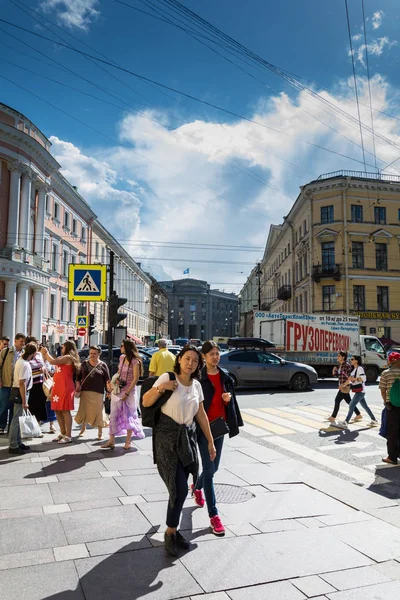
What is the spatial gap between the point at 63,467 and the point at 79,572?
11.3 ft

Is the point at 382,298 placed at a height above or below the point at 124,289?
below

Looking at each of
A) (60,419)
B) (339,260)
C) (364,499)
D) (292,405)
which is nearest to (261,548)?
(364,499)

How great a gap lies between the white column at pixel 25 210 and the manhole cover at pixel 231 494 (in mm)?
30406

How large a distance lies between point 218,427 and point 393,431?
3803 millimetres

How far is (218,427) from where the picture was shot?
516 centimetres

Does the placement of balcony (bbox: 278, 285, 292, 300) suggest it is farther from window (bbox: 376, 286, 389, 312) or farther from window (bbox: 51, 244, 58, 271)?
window (bbox: 51, 244, 58, 271)

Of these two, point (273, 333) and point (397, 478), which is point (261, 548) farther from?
point (273, 333)

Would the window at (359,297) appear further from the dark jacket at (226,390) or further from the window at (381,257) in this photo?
the dark jacket at (226,390)

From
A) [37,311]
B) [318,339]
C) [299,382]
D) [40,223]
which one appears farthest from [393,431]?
[40,223]

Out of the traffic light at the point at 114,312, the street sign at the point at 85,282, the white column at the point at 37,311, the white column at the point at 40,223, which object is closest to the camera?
the traffic light at the point at 114,312

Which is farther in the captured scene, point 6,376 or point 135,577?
point 6,376

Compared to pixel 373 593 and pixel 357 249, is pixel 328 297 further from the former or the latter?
pixel 373 593

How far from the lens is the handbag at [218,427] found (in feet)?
16.9

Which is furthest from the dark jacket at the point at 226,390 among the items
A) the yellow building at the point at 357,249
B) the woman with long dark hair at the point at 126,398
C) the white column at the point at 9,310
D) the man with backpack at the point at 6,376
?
the yellow building at the point at 357,249
